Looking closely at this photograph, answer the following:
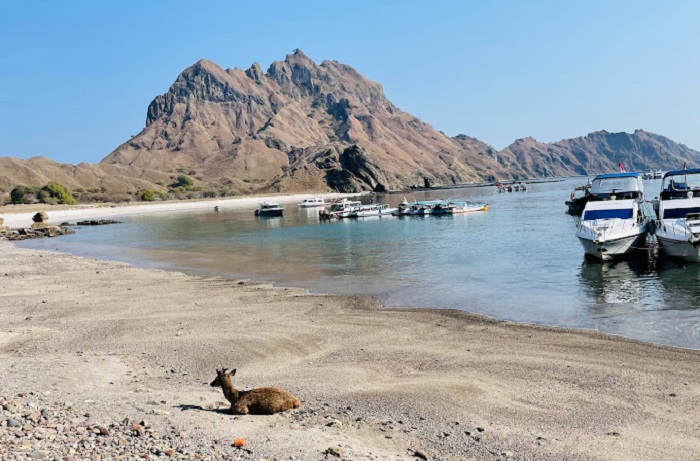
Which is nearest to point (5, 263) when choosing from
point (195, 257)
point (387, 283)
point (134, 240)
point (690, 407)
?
point (195, 257)

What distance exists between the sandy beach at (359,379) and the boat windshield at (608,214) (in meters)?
20.4

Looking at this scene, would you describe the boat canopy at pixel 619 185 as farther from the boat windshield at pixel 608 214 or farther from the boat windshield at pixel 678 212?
the boat windshield at pixel 678 212

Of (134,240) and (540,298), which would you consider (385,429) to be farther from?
(134,240)

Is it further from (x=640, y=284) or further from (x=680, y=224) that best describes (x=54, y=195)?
(x=640, y=284)

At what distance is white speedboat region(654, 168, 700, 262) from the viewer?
29234 mm

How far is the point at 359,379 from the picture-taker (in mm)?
12211

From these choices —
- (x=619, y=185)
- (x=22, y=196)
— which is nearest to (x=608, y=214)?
(x=619, y=185)

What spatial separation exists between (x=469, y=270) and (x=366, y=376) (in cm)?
1986

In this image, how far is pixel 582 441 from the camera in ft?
29.5

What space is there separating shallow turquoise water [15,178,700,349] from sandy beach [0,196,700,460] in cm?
293

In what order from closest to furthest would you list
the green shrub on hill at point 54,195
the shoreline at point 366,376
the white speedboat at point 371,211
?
the shoreline at point 366,376, the white speedboat at point 371,211, the green shrub on hill at point 54,195

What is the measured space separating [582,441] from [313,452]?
4.51 m

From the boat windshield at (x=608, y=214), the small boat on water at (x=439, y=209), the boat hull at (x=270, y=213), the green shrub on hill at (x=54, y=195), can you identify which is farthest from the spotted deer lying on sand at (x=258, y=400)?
the green shrub on hill at (x=54, y=195)

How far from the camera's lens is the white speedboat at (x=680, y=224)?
29.2 m
